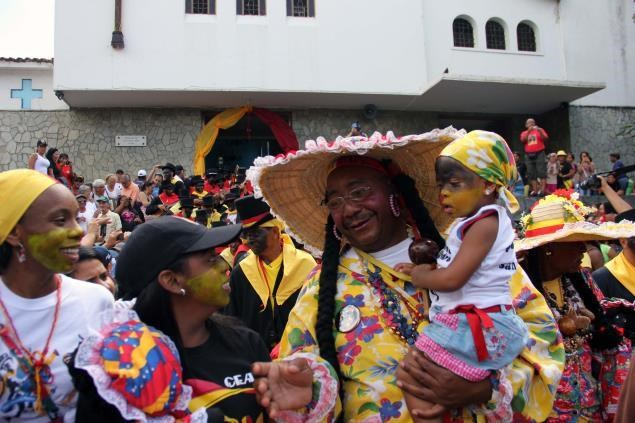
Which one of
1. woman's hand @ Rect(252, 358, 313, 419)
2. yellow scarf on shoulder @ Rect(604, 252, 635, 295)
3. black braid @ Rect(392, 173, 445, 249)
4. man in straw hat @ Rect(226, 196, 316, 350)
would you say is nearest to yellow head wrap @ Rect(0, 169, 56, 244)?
woman's hand @ Rect(252, 358, 313, 419)

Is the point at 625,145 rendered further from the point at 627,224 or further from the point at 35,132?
the point at 35,132

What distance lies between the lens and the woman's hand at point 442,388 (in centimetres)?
206

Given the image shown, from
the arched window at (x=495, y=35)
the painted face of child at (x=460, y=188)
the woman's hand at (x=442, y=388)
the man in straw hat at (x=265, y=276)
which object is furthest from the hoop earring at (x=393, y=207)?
the arched window at (x=495, y=35)

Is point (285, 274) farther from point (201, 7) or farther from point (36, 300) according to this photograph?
point (201, 7)

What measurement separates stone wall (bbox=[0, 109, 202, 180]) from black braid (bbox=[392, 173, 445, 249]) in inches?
550

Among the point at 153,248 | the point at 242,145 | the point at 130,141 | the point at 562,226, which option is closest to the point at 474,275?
the point at 153,248

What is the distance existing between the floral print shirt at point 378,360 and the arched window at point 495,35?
17285 mm

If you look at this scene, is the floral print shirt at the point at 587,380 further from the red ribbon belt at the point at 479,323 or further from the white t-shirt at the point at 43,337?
the white t-shirt at the point at 43,337

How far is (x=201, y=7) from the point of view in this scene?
15.6m

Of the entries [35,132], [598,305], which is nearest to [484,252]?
[598,305]

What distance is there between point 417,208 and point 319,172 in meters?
0.58

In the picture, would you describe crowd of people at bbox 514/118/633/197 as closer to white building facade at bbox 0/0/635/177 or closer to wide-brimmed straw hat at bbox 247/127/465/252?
white building facade at bbox 0/0/635/177

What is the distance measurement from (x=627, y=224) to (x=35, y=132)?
15963 millimetres

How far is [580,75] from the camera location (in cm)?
1811
